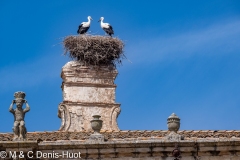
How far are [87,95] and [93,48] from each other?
1628 millimetres

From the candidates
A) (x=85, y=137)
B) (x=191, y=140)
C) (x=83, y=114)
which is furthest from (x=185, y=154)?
(x=83, y=114)

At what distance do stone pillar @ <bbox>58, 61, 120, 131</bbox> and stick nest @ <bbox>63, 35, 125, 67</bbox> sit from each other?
32cm

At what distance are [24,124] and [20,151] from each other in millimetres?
746

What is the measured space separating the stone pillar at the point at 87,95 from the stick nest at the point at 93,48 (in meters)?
0.32

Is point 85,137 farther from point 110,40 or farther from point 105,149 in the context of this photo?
point 110,40

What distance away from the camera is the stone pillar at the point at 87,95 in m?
43.8

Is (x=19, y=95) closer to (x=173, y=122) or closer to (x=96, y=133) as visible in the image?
(x=96, y=133)

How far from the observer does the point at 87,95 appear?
148 feet

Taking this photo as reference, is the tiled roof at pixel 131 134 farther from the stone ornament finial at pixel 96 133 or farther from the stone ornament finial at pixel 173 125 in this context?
the stone ornament finial at pixel 173 125

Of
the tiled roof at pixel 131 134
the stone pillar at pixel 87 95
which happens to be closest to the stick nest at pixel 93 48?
the stone pillar at pixel 87 95

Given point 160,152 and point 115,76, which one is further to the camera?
point 115,76

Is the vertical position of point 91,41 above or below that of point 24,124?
above

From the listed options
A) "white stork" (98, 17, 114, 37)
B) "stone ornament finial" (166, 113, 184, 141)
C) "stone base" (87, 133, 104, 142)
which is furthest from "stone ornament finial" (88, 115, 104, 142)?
"white stork" (98, 17, 114, 37)

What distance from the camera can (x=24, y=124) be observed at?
35.8 meters
